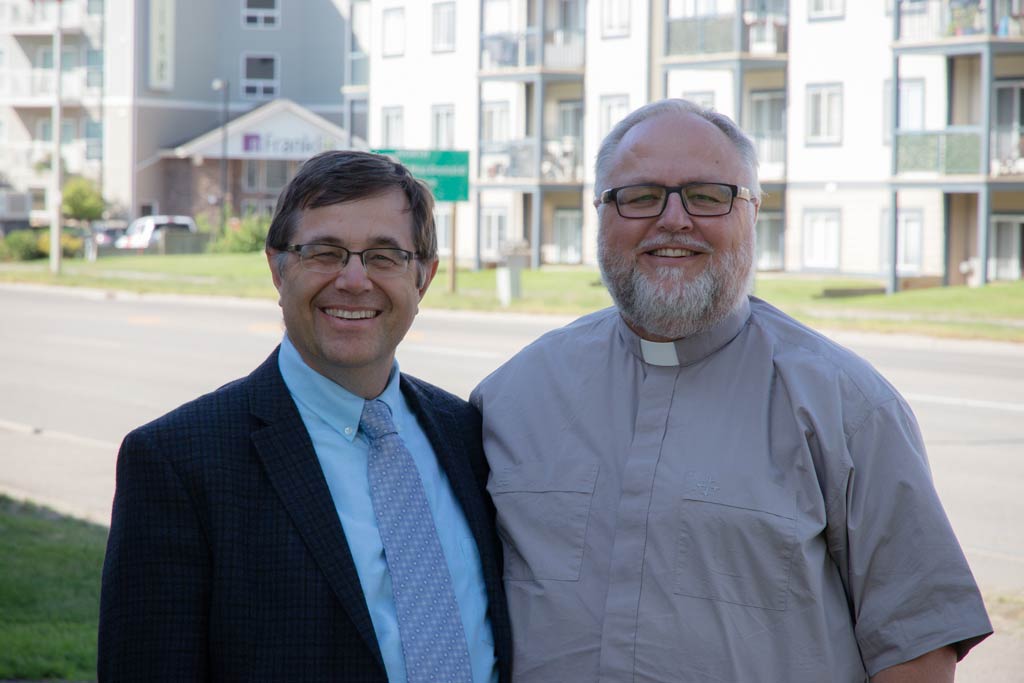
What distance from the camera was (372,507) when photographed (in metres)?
2.79

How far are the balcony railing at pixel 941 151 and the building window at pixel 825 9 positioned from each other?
14.8 feet

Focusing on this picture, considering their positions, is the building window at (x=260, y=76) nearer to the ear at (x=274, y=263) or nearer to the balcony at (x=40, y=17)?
the balcony at (x=40, y=17)

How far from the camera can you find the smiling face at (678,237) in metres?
3.03

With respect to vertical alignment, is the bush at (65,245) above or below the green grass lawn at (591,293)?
above

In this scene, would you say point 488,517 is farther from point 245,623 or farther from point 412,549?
point 245,623

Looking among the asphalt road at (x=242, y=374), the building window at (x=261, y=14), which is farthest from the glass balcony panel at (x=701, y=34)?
the building window at (x=261, y=14)

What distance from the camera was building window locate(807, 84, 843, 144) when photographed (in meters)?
33.8

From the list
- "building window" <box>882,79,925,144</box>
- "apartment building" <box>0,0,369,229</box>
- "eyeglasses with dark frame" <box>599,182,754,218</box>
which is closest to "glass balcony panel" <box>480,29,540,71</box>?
"building window" <box>882,79,925,144</box>

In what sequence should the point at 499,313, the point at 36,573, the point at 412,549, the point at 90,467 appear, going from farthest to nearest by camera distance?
the point at 499,313 < the point at 90,467 < the point at 36,573 < the point at 412,549

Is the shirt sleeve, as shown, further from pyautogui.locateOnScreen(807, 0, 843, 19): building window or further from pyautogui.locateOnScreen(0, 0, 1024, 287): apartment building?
pyautogui.locateOnScreen(807, 0, 843, 19): building window

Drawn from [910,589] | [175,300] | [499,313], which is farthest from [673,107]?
[175,300]

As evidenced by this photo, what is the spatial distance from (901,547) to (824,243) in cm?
3237

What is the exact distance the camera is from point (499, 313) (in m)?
25.5

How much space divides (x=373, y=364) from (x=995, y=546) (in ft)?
19.9
